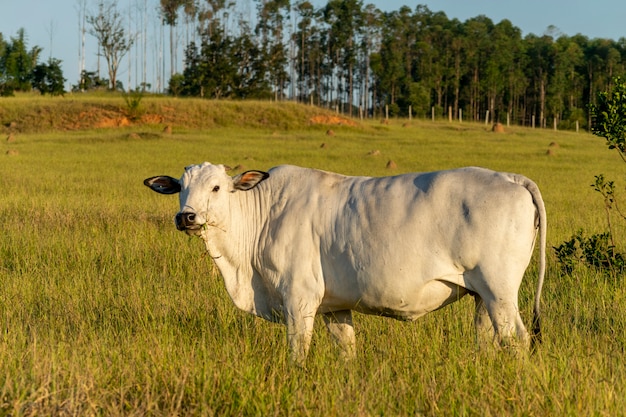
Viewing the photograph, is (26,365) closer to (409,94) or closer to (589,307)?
(589,307)

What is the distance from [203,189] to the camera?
5.56 metres

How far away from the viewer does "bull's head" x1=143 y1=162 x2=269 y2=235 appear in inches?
213

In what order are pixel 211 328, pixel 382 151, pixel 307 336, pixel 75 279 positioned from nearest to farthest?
pixel 307 336, pixel 211 328, pixel 75 279, pixel 382 151

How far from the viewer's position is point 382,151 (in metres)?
32.0

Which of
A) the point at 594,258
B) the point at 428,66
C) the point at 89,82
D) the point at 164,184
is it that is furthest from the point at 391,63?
the point at 164,184

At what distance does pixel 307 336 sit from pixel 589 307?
2.69 meters

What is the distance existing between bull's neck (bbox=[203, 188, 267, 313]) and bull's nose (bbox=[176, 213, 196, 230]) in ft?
1.23

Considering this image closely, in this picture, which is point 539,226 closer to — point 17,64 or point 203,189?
point 203,189

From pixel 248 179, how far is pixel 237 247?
51 centimetres

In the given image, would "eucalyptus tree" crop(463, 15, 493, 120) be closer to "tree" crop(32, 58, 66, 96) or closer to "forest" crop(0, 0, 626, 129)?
"forest" crop(0, 0, 626, 129)

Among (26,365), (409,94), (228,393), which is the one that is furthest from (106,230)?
(409,94)

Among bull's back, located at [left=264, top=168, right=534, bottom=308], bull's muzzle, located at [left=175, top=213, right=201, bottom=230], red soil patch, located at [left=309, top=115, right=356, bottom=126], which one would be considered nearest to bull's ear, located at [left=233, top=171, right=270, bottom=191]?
bull's back, located at [left=264, top=168, right=534, bottom=308]

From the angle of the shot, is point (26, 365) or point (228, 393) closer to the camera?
point (228, 393)

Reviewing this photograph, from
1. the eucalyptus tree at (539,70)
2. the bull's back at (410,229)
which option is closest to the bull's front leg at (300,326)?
the bull's back at (410,229)
